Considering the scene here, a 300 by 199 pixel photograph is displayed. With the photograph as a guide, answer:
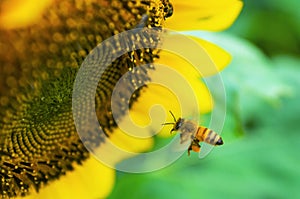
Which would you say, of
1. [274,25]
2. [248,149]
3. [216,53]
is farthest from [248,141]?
[274,25]

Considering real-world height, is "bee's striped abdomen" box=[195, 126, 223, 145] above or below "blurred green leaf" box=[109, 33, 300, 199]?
below

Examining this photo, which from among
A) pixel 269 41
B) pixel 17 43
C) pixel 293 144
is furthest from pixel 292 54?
pixel 17 43

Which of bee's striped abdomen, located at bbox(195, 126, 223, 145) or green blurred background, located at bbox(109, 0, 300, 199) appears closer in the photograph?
bee's striped abdomen, located at bbox(195, 126, 223, 145)

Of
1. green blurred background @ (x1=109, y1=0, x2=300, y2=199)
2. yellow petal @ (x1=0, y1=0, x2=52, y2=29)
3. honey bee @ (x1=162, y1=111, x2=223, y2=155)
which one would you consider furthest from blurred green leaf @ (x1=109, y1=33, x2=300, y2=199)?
yellow petal @ (x1=0, y1=0, x2=52, y2=29)

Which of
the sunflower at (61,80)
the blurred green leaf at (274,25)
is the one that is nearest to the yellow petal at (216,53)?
the sunflower at (61,80)

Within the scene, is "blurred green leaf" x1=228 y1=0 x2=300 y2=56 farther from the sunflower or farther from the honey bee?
the honey bee

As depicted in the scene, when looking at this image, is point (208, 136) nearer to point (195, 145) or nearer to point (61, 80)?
point (195, 145)

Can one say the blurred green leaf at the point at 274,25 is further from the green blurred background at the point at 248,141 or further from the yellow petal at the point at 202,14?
the yellow petal at the point at 202,14

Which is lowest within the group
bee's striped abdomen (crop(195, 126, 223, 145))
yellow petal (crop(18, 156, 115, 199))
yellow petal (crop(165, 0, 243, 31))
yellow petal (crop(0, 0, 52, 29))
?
yellow petal (crop(0, 0, 52, 29))
